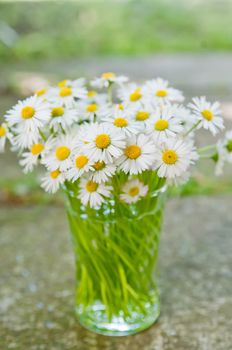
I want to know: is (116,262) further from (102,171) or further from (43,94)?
(43,94)

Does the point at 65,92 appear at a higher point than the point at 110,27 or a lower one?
lower

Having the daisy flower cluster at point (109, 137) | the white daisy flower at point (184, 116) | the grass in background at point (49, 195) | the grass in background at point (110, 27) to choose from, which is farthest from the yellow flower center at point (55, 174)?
the grass in background at point (110, 27)

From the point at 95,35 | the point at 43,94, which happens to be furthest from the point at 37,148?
the point at 95,35

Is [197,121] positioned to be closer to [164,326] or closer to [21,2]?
[164,326]

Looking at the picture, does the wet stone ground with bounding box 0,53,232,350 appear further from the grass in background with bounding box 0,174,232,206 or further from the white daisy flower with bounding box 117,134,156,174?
the white daisy flower with bounding box 117,134,156,174

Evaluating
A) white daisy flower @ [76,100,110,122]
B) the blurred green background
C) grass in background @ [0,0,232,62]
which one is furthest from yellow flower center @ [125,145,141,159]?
grass in background @ [0,0,232,62]

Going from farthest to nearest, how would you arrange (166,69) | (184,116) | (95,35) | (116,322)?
1. (95,35)
2. (166,69)
3. (116,322)
4. (184,116)

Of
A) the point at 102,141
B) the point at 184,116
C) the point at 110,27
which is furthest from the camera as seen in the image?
the point at 110,27
